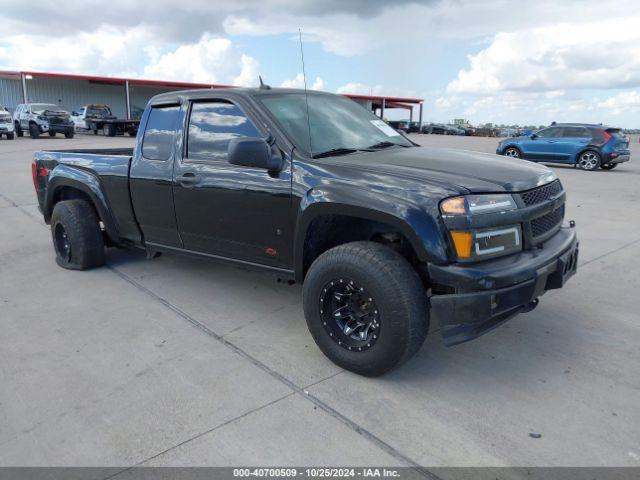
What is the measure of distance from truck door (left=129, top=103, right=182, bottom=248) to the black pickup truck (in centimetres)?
1

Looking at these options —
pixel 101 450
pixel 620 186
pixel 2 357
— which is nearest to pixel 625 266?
pixel 101 450

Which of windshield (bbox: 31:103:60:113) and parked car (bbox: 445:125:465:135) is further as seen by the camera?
parked car (bbox: 445:125:465:135)

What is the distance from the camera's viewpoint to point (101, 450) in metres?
2.48

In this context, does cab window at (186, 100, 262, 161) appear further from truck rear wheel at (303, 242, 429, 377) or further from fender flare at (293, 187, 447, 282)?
truck rear wheel at (303, 242, 429, 377)

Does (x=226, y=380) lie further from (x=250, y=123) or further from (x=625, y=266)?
(x=625, y=266)

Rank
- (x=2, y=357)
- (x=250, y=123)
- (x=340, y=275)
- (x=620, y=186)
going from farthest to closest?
(x=620, y=186) < (x=250, y=123) < (x=2, y=357) < (x=340, y=275)

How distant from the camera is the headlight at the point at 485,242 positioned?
9.09 ft

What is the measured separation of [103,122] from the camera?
28406 millimetres

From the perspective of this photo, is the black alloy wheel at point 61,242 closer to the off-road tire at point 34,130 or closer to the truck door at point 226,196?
the truck door at point 226,196

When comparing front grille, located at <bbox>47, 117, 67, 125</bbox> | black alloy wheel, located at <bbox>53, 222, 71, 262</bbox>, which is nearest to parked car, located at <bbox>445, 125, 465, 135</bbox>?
front grille, located at <bbox>47, 117, 67, 125</bbox>

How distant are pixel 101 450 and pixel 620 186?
1284 cm

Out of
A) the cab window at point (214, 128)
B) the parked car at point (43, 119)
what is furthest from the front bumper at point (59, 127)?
the cab window at point (214, 128)

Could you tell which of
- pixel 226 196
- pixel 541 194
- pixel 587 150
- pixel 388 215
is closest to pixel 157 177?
pixel 226 196

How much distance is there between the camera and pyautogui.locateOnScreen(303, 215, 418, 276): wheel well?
10.8ft
